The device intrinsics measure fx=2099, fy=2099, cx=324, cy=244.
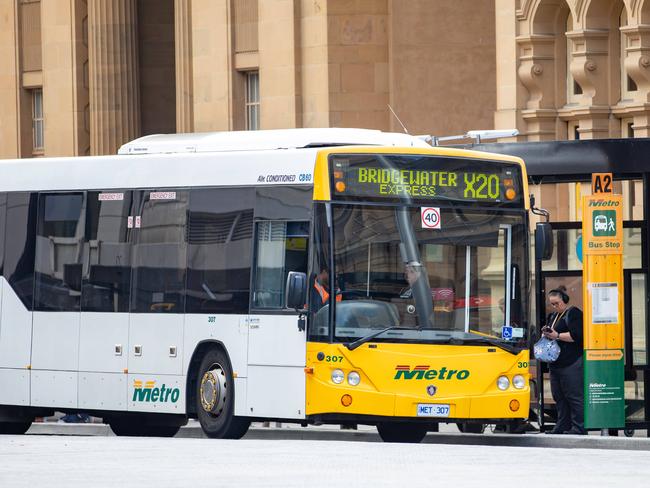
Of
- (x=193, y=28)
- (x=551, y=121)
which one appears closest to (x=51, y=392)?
(x=551, y=121)

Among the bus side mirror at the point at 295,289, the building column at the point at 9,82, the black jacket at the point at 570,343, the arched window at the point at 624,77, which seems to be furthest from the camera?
the building column at the point at 9,82

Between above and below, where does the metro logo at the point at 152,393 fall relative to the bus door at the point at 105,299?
below

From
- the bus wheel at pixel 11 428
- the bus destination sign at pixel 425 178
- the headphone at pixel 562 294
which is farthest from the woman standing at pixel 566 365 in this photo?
the bus wheel at pixel 11 428

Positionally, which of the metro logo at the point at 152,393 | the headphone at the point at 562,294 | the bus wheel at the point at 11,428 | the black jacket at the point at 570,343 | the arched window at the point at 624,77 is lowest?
the bus wheel at the point at 11,428

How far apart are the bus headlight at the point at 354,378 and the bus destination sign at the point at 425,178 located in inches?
62.1

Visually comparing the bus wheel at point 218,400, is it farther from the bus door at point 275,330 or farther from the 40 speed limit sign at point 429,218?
the 40 speed limit sign at point 429,218

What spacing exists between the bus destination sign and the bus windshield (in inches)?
6.0

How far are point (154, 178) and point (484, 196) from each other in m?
3.43

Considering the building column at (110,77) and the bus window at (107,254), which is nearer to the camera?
the bus window at (107,254)

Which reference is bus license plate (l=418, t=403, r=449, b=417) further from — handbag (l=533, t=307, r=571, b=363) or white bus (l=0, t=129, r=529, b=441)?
handbag (l=533, t=307, r=571, b=363)

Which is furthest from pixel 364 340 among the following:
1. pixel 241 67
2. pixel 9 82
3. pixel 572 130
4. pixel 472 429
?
pixel 9 82

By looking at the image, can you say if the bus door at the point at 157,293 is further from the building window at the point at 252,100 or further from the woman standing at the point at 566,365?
the building window at the point at 252,100

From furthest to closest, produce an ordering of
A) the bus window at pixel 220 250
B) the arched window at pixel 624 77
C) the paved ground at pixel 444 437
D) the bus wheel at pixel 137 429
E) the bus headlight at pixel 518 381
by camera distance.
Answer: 1. the arched window at pixel 624 77
2. the bus wheel at pixel 137 429
3. the paved ground at pixel 444 437
4. the bus window at pixel 220 250
5. the bus headlight at pixel 518 381

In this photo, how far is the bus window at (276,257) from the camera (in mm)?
18703
